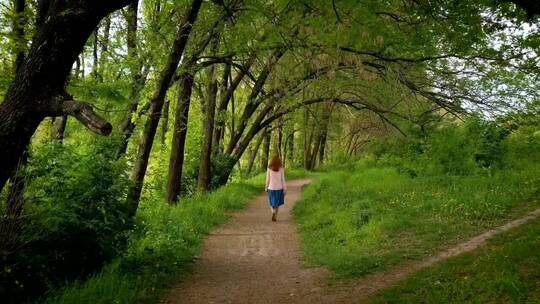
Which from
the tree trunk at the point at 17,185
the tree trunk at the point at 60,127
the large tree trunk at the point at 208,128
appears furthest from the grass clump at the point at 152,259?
the tree trunk at the point at 60,127

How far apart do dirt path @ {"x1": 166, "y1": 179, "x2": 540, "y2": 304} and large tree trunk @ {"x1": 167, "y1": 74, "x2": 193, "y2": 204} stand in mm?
4410

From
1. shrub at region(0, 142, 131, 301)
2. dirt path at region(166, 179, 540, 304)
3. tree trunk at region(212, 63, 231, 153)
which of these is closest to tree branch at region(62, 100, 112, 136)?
shrub at region(0, 142, 131, 301)

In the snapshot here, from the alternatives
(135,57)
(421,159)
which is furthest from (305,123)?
(135,57)

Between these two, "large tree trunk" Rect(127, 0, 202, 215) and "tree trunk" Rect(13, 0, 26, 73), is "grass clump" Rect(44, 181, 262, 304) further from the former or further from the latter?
"tree trunk" Rect(13, 0, 26, 73)

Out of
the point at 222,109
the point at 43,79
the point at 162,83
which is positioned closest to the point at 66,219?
the point at 43,79

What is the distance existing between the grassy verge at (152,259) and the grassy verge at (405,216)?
2447 millimetres

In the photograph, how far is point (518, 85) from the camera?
45.8 ft

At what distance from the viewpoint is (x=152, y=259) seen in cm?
783

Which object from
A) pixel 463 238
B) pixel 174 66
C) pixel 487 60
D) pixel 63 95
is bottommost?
pixel 463 238

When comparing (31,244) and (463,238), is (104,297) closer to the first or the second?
(31,244)

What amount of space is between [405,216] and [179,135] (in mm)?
→ 7678

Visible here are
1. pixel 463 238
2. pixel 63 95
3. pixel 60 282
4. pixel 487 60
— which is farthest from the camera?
pixel 487 60

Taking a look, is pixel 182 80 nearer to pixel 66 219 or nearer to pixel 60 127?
pixel 60 127

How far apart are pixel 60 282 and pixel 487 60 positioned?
11276mm
